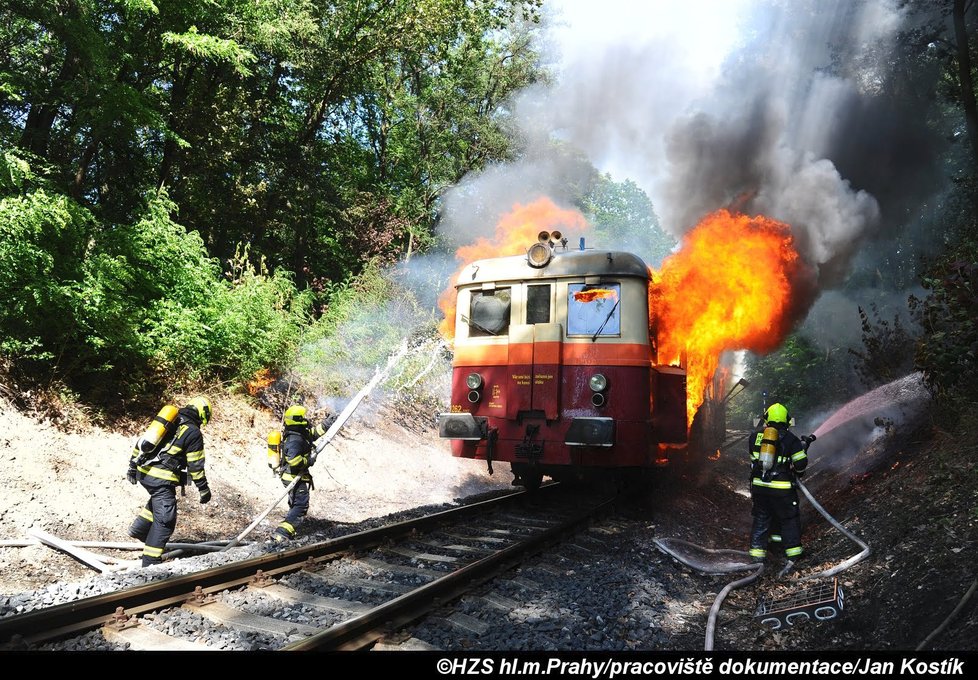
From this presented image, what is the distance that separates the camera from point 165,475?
616 cm

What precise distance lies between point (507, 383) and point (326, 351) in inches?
231

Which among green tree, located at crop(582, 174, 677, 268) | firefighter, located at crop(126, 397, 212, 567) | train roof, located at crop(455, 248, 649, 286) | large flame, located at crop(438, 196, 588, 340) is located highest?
green tree, located at crop(582, 174, 677, 268)

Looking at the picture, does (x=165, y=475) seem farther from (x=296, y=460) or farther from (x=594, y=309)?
(x=594, y=309)

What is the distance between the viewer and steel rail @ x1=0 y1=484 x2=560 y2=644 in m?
3.98

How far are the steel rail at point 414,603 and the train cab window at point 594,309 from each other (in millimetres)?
2754

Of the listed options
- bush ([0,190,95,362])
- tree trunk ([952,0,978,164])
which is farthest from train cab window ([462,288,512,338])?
tree trunk ([952,0,978,164])

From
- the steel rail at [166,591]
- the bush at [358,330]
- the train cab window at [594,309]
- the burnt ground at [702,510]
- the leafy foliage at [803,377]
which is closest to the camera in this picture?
the steel rail at [166,591]

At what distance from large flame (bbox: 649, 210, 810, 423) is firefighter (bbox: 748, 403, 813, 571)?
2.52 m

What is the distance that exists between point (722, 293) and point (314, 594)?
836 centimetres

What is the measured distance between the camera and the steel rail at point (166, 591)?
Answer: 3980mm

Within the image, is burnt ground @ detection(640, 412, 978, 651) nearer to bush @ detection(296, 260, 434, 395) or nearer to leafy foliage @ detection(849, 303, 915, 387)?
leafy foliage @ detection(849, 303, 915, 387)

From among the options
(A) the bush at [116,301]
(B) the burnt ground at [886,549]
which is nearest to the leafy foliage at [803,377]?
(B) the burnt ground at [886,549]

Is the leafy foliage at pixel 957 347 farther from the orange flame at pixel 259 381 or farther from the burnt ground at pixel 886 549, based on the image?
the orange flame at pixel 259 381
